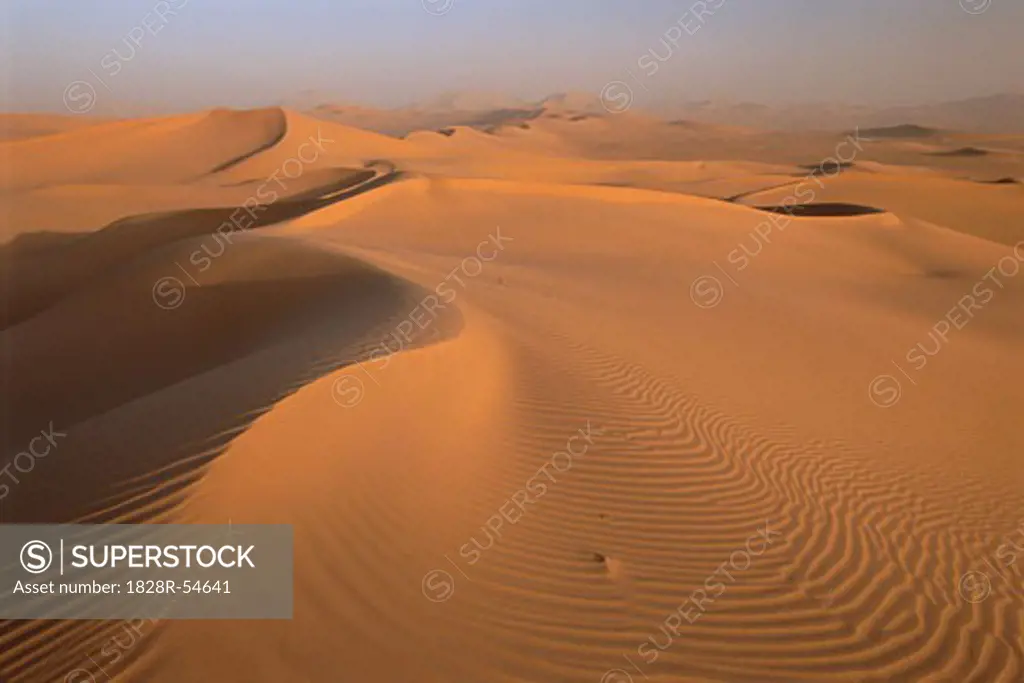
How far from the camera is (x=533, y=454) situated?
233 inches

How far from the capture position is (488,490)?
5293 millimetres

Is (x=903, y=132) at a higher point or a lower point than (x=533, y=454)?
higher

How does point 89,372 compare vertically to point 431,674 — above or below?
above

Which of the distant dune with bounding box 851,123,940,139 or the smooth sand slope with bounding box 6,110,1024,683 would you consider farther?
the distant dune with bounding box 851,123,940,139

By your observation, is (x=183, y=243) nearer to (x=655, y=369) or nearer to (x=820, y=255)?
(x=655, y=369)

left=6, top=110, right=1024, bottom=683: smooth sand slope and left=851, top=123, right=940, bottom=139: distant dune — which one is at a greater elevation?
left=851, top=123, right=940, bottom=139: distant dune

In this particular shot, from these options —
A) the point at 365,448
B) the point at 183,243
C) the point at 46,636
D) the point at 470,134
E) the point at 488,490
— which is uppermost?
the point at 470,134

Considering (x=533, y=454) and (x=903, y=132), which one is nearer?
(x=533, y=454)

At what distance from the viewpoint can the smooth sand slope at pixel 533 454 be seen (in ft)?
12.6

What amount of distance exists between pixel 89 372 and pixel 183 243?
3738 mm

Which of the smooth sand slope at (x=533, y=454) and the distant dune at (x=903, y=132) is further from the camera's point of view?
the distant dune at (x=903, y=132)

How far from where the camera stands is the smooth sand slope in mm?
3848

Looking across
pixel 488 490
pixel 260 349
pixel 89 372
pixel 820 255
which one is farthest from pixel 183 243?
pixel 820 255

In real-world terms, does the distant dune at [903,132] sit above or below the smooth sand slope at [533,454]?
above
